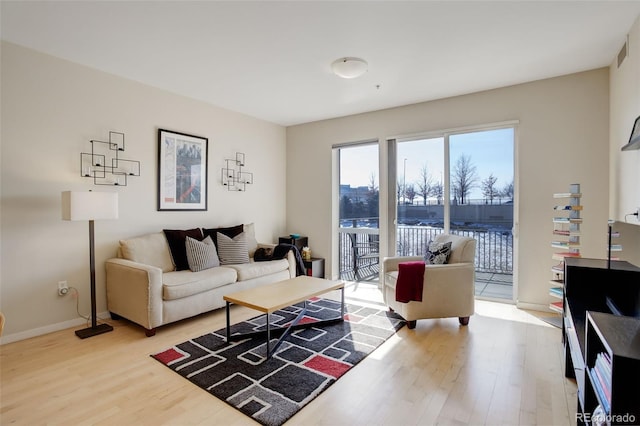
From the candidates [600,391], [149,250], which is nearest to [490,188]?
[600,391]

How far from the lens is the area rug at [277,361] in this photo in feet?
6.51

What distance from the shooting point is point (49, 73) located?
3.02 metres

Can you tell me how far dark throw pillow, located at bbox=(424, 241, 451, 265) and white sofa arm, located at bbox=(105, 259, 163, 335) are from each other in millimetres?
2727

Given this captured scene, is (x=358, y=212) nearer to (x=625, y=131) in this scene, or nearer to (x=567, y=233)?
(x=567, y=233)

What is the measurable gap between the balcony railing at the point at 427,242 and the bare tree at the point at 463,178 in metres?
0.47

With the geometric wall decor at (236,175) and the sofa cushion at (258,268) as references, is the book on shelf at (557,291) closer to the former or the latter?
the sofa cushion at (258,268)

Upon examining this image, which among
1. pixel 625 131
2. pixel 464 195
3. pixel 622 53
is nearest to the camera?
pixel 625 131

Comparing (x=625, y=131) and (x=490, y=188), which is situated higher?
(x=625, y=131)

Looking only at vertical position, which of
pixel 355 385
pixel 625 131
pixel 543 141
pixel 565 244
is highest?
pixel 543 141

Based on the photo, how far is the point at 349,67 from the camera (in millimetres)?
3105

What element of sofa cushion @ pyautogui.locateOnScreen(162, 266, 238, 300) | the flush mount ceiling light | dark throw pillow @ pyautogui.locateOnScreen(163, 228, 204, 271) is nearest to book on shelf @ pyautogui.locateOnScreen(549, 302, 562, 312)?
the flush mount ceiling light

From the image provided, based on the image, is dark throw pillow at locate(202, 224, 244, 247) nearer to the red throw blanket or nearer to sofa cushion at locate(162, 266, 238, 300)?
sofa cushion at locate(162, 266, 238, 300)

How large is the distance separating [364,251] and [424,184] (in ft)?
4.46

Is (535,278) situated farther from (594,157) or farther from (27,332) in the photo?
(27,332)
